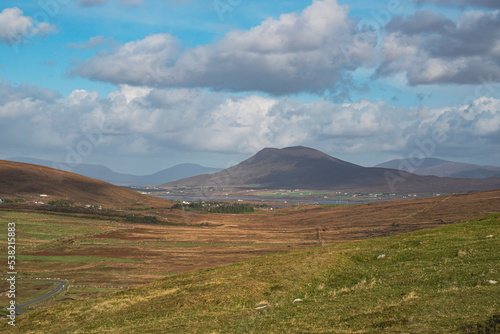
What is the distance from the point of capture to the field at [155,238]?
66.2 m

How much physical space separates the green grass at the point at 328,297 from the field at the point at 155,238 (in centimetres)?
1810

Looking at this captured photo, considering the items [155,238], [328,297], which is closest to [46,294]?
[328,297]

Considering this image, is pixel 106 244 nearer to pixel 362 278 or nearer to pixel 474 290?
pixel 362 278

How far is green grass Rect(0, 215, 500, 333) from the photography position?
829 inches

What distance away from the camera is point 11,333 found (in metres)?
29.1

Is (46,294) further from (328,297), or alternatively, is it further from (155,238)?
(155,238)

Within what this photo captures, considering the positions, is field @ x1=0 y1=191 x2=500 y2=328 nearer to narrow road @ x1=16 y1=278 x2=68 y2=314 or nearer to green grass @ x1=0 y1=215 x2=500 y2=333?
narrow road @ x1=16 y1=278 x2=68 y2=314

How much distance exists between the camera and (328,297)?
2836cm

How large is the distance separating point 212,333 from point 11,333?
49.6 feet

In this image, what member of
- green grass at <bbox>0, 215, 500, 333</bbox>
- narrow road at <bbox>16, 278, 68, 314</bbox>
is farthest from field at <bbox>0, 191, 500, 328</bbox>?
green grass at <bbox>0, 215, 500, 333</bbox>

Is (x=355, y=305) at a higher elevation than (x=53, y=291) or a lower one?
higher

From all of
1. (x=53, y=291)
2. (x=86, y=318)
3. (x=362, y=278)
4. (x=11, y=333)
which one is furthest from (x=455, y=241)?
(x=53, y=291)

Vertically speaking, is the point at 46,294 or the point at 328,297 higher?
the point at 328,297

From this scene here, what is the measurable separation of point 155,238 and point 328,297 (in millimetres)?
96553
